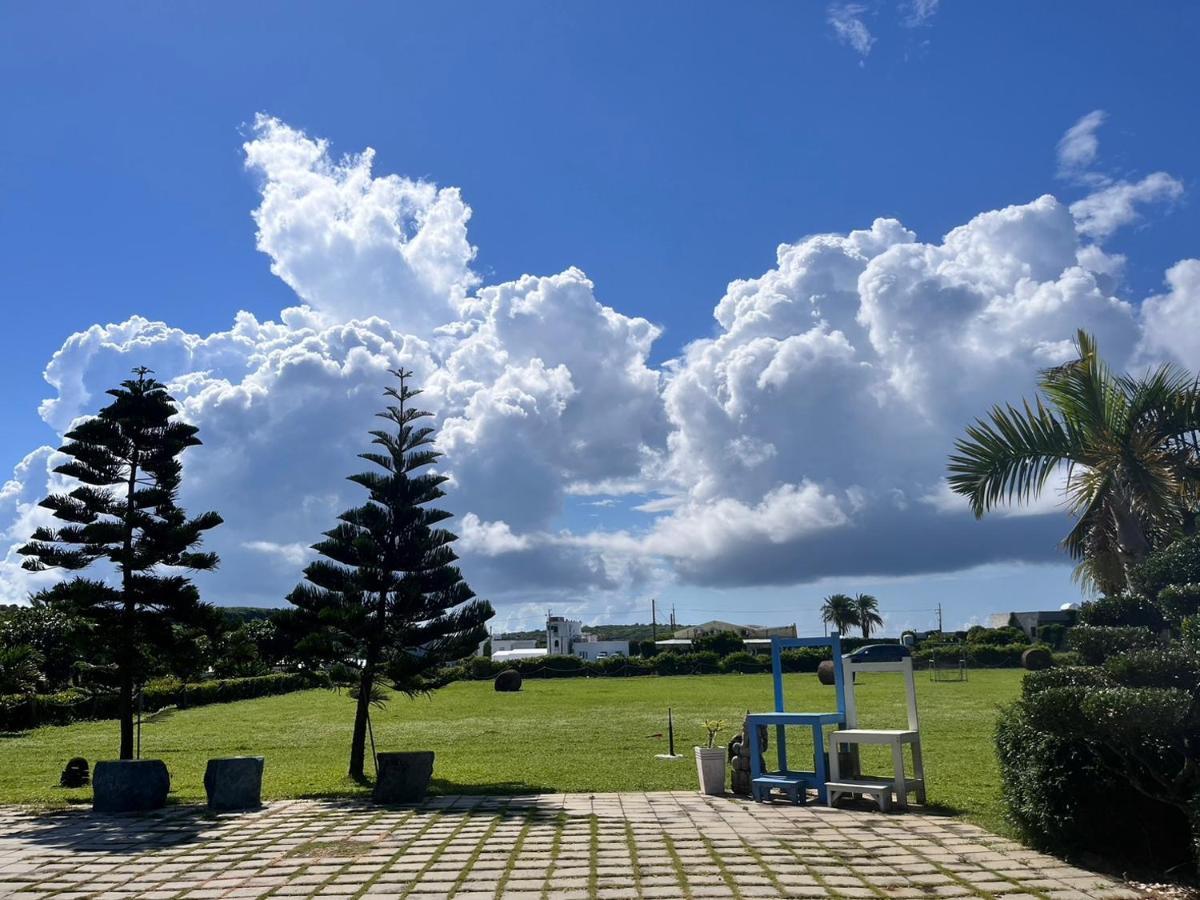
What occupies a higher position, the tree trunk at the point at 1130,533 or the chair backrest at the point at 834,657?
the tree trunk at the point at 1130,533

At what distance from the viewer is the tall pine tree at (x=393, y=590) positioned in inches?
451

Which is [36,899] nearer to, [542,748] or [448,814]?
[448,814]

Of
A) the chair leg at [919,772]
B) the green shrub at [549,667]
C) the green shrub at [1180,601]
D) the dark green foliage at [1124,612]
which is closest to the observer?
the green shrub at [1180,601]

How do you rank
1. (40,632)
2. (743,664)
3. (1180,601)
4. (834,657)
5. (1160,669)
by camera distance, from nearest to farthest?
(1160,669), (1180,601), (834,657), (40,632), (743,664)

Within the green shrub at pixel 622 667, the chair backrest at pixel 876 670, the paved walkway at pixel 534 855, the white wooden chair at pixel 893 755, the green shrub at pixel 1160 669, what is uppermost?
the green shrub at pixel 1160 669

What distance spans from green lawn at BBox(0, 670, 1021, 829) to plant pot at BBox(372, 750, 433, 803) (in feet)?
3.19

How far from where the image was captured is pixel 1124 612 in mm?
5809

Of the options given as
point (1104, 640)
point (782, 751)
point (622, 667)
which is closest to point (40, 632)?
point (782, 751)

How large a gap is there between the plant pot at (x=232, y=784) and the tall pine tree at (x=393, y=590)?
246cm

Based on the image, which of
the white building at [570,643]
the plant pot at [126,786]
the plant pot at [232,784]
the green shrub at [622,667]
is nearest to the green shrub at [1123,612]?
the plant pot at [232,784]

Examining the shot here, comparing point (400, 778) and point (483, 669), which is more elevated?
point (400, 778)

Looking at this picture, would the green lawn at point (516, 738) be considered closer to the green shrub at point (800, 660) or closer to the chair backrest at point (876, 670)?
the chair backrest at point (876, 670)

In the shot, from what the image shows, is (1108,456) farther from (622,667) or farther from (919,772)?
(622,667)

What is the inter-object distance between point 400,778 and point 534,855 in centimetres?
308
